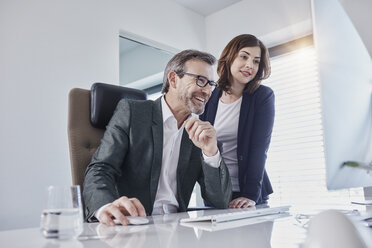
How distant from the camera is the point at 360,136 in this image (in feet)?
1.98

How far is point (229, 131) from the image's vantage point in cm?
186

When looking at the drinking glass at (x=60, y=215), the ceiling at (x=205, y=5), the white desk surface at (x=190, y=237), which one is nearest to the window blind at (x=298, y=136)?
the ceiling at (x=205, y=5)

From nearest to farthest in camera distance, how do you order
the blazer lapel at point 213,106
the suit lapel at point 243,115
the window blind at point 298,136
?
the suit lapel at point 243,115 → the blazer lapel at point 213,106 → the window blind at point 298,136

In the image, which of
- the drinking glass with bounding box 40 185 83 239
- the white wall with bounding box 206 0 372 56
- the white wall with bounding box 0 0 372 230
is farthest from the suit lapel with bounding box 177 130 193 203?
the white wall with bounding box 206 0 372 56

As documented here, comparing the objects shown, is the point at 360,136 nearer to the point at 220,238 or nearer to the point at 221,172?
the point at 220,238

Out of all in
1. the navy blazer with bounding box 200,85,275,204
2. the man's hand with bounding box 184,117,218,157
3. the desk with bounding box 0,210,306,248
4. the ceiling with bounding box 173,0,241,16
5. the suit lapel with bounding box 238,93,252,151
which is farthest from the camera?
the ceiling with bounding box 173,0,241,16

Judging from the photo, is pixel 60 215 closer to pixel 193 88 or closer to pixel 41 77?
pixel 193 88

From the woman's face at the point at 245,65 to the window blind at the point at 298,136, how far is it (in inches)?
57.1

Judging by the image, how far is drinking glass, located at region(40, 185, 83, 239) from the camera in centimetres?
55

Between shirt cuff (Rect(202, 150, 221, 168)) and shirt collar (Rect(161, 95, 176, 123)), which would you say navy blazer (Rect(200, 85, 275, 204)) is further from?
shirt collar (Rect(161, 95, 176, 123))

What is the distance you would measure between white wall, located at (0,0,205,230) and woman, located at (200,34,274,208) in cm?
127

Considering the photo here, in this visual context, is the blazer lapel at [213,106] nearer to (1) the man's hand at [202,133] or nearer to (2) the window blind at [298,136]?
(1) the man's hand at [202,133]

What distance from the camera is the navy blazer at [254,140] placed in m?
1.66

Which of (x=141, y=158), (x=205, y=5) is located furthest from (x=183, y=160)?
(x=205, y=5)
